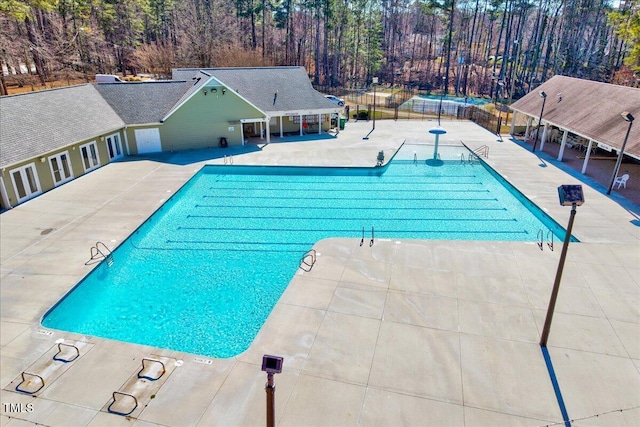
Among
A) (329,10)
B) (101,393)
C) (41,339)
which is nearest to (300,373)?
(101,393)

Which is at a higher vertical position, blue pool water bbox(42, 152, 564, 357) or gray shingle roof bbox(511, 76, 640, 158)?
gray shingle roof bbox(511, 76, 640, 158)

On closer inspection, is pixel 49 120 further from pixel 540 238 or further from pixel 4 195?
pixel 540 238

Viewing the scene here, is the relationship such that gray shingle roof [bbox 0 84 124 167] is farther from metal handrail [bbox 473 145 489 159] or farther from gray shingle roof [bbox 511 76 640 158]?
gray shingle roof [bbox 511 76 640 158]

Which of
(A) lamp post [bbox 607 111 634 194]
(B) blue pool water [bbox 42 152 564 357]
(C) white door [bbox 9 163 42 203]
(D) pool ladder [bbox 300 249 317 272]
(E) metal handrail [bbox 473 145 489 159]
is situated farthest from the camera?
(E) metal handrail [bbox 473 145 489 159]

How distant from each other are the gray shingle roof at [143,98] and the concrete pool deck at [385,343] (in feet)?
38.6

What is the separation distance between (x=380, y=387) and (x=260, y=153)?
21.3 metres

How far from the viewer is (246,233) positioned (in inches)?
689

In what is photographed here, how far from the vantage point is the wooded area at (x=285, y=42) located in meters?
45.2

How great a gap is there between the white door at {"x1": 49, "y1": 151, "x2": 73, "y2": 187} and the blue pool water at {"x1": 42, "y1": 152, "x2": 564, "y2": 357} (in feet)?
20.8

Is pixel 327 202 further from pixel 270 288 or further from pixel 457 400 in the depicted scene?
pixel 457 400

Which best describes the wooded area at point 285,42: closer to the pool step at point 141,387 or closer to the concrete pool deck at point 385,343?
the concrete pool deck at point 385,343

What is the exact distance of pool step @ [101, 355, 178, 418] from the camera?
27.1 feet

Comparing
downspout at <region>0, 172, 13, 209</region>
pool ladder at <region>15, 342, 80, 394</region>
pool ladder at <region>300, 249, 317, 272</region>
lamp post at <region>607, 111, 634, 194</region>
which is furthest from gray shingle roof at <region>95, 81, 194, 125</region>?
lamp post at <region>607, 111, 634, 194</region>

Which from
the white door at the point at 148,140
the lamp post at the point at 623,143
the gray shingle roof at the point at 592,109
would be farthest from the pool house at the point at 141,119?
the lamp post at the point at 623,143
